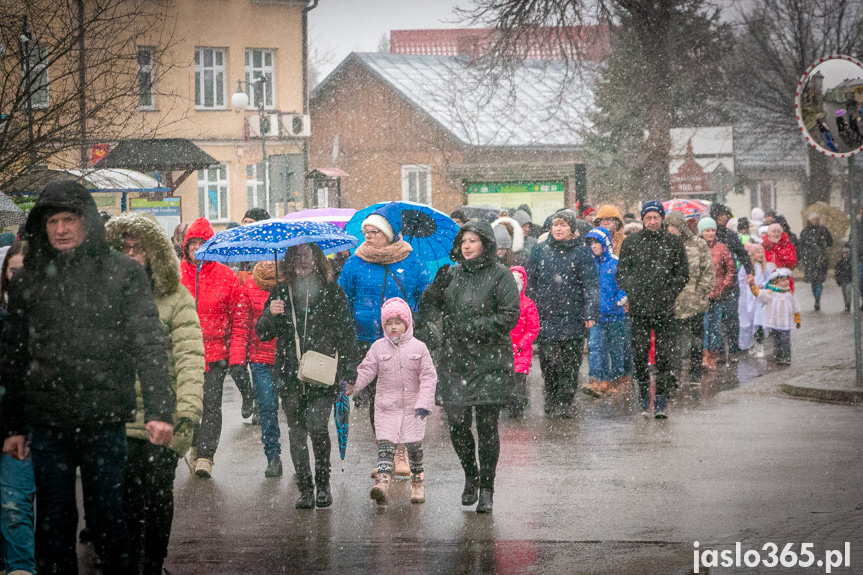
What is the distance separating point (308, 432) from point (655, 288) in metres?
4.56

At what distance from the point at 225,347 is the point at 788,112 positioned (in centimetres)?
3752

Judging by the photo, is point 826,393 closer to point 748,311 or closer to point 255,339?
point 748,311

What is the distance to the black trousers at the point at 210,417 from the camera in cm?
921

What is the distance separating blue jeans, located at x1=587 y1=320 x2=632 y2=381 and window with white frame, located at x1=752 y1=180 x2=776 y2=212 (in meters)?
47.8

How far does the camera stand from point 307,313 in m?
8.07

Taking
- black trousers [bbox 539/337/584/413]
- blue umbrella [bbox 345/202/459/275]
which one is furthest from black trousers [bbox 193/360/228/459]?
black trousers [bbox 539/337/584/413]

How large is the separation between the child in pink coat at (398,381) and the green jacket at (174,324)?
232 cm

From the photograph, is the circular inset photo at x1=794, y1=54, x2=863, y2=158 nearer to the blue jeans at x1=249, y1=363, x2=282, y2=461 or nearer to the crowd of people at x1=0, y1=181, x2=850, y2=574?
the crowd of people at x1=0, y1=181, x2=850, y2=574

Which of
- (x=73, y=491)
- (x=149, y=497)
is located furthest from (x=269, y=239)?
(x=73, y=491)

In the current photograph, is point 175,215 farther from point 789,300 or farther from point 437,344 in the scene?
point 437,344

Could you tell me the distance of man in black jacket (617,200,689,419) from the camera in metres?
11.4

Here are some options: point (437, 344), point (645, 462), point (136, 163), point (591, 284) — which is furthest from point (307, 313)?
point (136, 163)

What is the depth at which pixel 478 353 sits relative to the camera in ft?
25.2

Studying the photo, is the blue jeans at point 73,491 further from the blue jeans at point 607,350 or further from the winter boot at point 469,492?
the blue jeans at point 607,350
